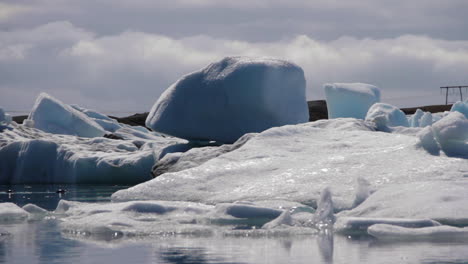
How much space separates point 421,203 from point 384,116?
7786 mm

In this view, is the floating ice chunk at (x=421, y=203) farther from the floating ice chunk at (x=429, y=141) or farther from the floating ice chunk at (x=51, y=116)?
the floating ice chunk at (x=51, y=116)

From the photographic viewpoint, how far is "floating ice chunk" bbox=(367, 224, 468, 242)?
6.57 m

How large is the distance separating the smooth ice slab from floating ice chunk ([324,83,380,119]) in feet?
31.5

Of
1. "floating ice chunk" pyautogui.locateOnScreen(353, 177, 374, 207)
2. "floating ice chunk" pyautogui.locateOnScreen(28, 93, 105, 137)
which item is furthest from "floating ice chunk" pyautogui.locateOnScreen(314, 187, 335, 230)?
"floating ice chunk" pyautogui.locateOnScreen(28, 93, 105, 137)

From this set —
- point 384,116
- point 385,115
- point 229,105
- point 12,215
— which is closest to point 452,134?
point 384,116

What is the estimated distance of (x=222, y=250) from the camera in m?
5.97

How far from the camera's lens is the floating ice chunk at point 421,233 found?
6566mm

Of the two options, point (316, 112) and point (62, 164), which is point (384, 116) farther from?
point (316, 112)

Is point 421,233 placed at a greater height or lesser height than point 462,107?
lesser

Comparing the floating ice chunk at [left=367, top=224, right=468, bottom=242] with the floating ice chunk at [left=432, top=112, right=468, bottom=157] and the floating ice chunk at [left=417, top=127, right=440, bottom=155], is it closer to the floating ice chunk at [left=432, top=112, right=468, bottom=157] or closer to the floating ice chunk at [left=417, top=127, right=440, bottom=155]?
the floating ice chunk at [left=432, top=112, right=468, bottom=157]

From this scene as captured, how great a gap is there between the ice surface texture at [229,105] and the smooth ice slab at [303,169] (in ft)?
18.8

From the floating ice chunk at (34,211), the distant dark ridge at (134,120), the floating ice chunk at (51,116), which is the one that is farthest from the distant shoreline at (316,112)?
the floating ice chunk at (34,211)

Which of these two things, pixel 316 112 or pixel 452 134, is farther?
pixel 316 112

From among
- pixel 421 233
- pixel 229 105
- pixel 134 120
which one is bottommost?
pixel 421 233
